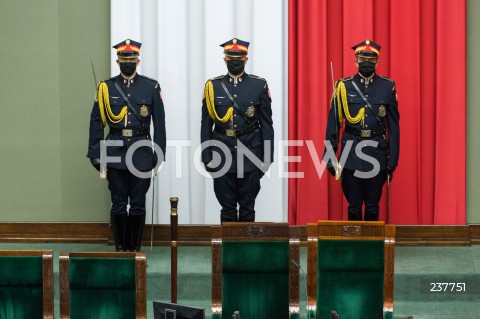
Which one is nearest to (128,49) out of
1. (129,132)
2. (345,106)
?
(129,132)

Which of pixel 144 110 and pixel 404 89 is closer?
pixel 144 110

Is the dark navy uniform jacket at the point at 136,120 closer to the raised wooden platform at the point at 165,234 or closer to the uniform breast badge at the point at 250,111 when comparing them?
the uniform breast badge at the point at 250,111

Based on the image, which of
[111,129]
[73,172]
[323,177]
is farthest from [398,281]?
[73,172]

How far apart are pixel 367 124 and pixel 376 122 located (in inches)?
2.6

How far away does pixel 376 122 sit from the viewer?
688 cm

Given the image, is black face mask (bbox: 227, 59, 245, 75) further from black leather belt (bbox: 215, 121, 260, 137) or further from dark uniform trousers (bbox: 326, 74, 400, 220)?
dark uniform trousers (bbox: 326, 74, 400, 220)

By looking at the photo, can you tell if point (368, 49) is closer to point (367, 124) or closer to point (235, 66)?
point (367, 124)

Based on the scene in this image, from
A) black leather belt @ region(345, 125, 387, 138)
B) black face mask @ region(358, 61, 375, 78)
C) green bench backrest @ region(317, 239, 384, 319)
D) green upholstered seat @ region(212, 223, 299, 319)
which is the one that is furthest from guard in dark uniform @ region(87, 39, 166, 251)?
green bench backrest @ region(317, 239, 384, 319)

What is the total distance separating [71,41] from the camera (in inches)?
304

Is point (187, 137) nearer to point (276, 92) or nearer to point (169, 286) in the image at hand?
point (276, 92)

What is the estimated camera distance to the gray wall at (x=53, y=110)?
7.70 m

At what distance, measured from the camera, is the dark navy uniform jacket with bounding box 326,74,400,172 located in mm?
6859

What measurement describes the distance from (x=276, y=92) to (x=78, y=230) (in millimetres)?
1916

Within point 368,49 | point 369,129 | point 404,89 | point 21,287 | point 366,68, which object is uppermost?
point 368,49
